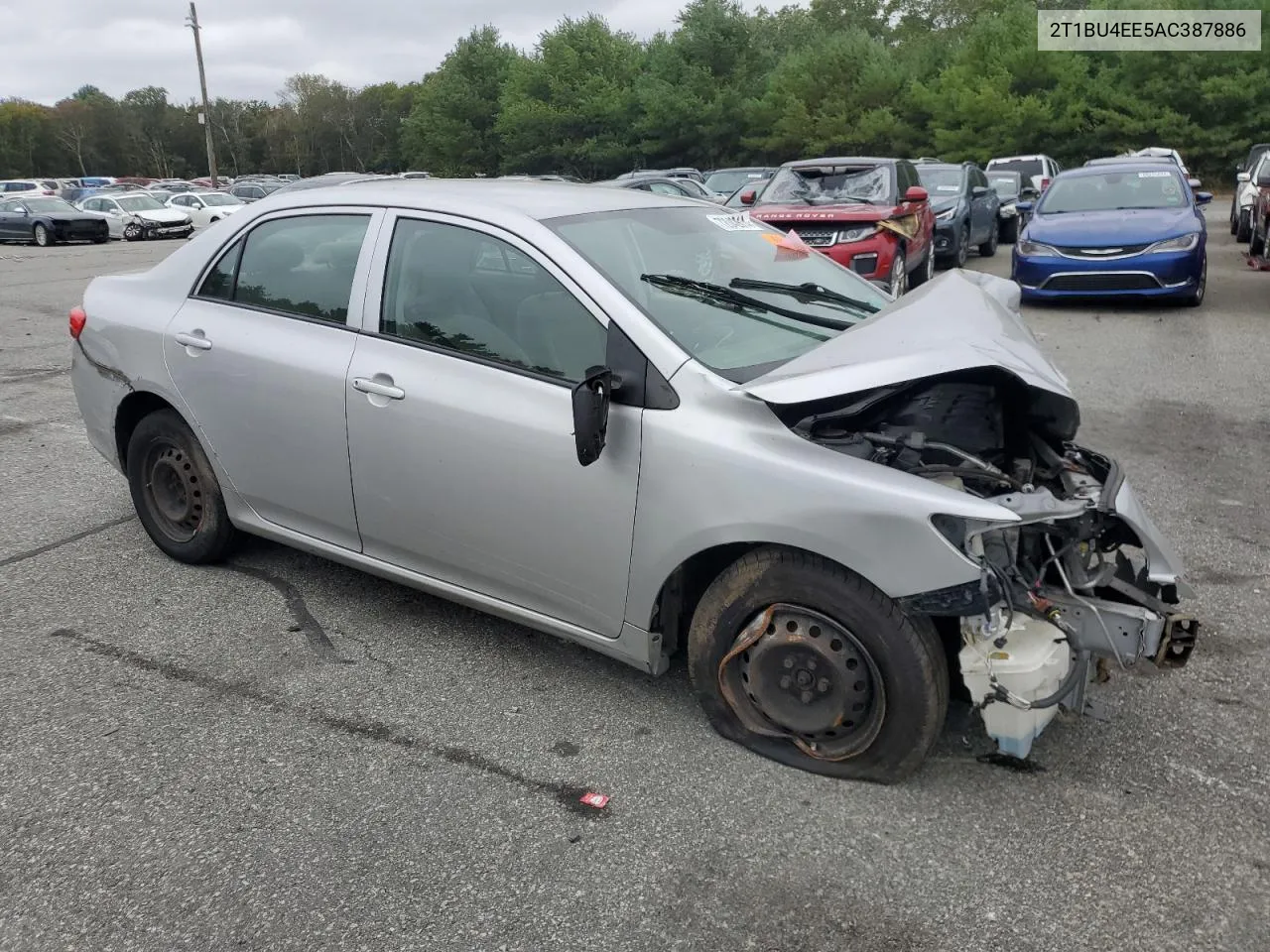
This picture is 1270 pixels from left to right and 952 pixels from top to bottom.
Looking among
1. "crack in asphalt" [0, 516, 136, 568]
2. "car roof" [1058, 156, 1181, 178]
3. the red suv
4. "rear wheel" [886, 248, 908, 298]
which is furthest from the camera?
"car roof" [1058, 156, 1181, 178]

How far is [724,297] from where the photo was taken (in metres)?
3.54

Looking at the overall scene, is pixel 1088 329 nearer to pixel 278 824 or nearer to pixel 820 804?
pixel 820 804

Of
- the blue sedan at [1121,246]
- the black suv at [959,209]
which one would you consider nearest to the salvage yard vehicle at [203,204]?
the black suv at [959,209]

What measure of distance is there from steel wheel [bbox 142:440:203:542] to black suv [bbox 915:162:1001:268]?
12479 mm

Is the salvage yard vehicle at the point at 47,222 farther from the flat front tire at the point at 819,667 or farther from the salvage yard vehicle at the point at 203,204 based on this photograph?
the flat front tire at the point at 819,667

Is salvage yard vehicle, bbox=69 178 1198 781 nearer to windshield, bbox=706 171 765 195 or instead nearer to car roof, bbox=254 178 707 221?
car roof, bbox=254 178 707 221

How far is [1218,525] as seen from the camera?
16.0 feet

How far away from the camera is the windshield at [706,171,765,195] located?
2302cm

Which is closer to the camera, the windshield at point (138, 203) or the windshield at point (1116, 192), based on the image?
the windshield at point (1116, 192)

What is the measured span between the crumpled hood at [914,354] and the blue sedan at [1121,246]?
28.3ft

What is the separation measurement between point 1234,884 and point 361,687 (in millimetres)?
2678

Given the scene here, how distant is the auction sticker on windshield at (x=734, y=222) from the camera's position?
4.11 meters

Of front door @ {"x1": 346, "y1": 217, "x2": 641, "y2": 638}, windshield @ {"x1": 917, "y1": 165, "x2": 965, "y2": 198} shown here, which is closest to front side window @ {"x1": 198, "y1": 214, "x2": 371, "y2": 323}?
front door @ {"x1": 346, "y1": 217, "x2": 641, "y2": 638}

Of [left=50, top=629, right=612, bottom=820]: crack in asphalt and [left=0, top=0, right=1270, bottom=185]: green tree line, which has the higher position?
[left=0, top=0, right=1270, bottom=185]: green tree line
